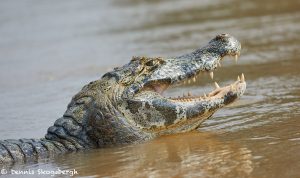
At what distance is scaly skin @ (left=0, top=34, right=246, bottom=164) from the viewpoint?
6637 mm

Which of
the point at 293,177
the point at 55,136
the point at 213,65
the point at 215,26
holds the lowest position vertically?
the point at 293,177

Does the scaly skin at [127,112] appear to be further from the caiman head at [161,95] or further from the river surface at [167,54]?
the river surface at [167,54]

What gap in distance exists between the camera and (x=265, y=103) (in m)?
7.84

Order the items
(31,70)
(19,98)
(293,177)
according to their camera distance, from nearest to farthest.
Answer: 1. (293,177)
2. (19,98)
3. (31,70)

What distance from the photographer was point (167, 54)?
11.8 metres

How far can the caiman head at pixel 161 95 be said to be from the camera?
6.77m

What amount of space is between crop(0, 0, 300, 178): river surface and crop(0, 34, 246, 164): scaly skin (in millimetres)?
163

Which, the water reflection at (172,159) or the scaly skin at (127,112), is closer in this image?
the water reflection at (172,159)

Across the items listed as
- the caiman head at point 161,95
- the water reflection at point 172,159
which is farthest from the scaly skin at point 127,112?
the water reflection at point 172,159

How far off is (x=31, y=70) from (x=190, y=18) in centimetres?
505

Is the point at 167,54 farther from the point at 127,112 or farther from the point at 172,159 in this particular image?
the point at 172,159

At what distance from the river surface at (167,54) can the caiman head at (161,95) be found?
17cm

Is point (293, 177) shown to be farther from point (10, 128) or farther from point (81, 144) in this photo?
point (10, 128)

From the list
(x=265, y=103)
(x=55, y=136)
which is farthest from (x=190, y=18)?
(x=55, y=136)
